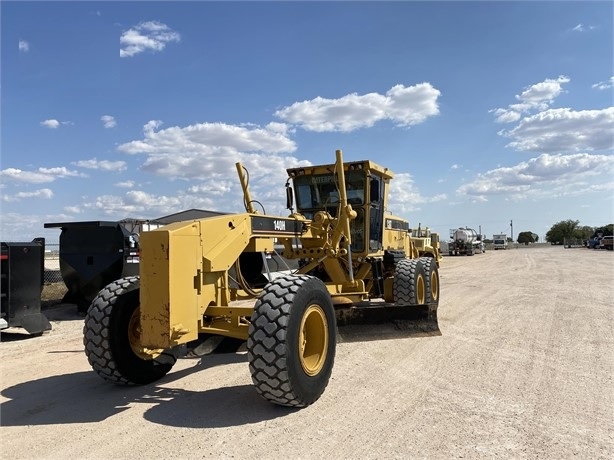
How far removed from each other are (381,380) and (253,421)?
1.78 metres

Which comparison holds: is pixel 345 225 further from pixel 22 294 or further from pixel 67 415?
pixel 22 294

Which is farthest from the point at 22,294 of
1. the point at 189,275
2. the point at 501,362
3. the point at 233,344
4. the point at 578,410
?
the point at 578,410

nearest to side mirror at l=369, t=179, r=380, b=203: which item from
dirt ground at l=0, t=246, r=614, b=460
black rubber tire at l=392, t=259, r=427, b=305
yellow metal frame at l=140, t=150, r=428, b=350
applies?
black rubber tire at l=392, t=259, r=427, b=305

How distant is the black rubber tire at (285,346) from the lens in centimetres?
432

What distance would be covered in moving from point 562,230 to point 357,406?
425ft

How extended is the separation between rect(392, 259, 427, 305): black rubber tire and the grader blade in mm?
1931

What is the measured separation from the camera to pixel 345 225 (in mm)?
7434

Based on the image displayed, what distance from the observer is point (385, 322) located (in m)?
6.68

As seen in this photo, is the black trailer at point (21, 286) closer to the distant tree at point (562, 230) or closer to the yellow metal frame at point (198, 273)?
the yellow metal frame at point (198, 273)

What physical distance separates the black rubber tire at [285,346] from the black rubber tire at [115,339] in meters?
1.32

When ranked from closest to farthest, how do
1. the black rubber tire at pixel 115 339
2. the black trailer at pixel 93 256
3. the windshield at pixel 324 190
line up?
the black rubber tire at pixel 115 339
the windshield at pixel 324 190
the black trailer at pixel 93 256

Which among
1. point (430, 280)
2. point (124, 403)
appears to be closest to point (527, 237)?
point (430, 280)

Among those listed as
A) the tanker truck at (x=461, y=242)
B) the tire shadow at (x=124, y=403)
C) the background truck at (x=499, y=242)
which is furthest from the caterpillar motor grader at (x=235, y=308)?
the background truck at (x=499, y=242)

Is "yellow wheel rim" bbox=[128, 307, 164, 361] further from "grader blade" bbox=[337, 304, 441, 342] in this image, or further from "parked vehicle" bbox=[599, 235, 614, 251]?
"parked vehicle" bbox=[599, 235, 614, 251]
